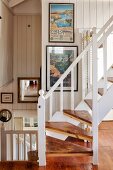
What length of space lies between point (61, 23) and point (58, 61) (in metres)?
0.76

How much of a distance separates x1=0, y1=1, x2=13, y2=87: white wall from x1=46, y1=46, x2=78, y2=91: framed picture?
1060 mm

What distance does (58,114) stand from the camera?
489cm

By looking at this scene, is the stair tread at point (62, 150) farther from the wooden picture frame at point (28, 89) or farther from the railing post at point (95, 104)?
the wooden picture frame at point (28, 89)

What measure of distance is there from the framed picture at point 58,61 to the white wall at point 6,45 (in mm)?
1060

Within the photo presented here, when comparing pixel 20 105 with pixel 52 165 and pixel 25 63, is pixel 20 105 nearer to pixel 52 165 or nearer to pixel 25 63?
pixel 25 63

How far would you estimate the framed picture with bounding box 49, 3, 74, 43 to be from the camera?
540 centimetres

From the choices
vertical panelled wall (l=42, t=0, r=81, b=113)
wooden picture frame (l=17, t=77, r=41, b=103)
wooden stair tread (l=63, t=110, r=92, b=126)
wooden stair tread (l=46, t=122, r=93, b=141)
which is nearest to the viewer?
wooden stair tread (l=46, t=122, r=93, b=141)

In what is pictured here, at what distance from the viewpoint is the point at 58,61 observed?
5.48 metres

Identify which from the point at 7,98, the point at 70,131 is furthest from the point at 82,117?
the point at 7,98

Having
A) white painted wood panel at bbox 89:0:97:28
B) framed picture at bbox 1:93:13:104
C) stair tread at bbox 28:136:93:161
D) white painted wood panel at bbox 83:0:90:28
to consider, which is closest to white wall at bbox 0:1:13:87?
framed picture at bbox 1:93:13:104

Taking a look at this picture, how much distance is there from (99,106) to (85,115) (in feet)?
2.21

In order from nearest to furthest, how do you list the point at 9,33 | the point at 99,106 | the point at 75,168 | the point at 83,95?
the point at 75,168, the point at 99,106, the point at 83,95, the point at 9,33

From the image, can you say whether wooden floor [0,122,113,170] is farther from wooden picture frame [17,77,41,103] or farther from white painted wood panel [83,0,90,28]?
wooden picture frame [17,77,41,103]

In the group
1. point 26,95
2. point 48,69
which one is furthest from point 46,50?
point 26,95
